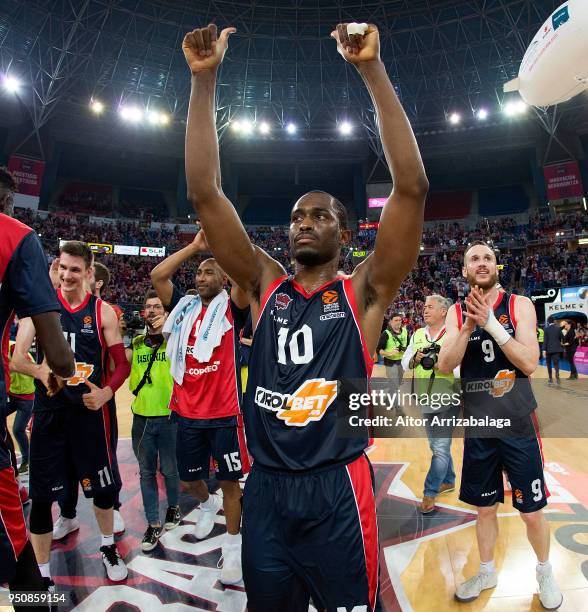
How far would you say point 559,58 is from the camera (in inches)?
269

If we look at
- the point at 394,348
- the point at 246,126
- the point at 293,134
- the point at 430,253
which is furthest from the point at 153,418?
the point at 430,253

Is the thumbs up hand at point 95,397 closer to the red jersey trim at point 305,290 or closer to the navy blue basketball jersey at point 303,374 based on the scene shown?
the navy blue basketball jersey at point 303,374

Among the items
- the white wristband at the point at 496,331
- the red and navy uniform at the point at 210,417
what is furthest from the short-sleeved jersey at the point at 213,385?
the white wristband at the point at 496,331

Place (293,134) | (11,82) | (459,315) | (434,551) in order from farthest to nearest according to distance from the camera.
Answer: (293,134), (11,82), (434,551), (459,315)

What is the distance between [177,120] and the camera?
25250 millimetres

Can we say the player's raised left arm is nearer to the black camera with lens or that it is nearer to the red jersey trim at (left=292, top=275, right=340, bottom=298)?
the red jersey trim at (left=292, top=275, right=340, bottom=298)

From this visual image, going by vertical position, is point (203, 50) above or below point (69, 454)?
above

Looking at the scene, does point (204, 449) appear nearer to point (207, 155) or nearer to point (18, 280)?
point (18, 280)

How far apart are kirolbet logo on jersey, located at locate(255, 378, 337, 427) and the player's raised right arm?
629 millimetres

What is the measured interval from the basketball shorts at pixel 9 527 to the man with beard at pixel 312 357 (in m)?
0.91

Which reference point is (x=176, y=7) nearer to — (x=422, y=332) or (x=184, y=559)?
(x=422, y=332)

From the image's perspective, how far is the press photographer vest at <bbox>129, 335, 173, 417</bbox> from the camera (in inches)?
144

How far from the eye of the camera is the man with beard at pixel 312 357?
1482mm

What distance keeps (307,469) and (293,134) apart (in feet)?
94.6
